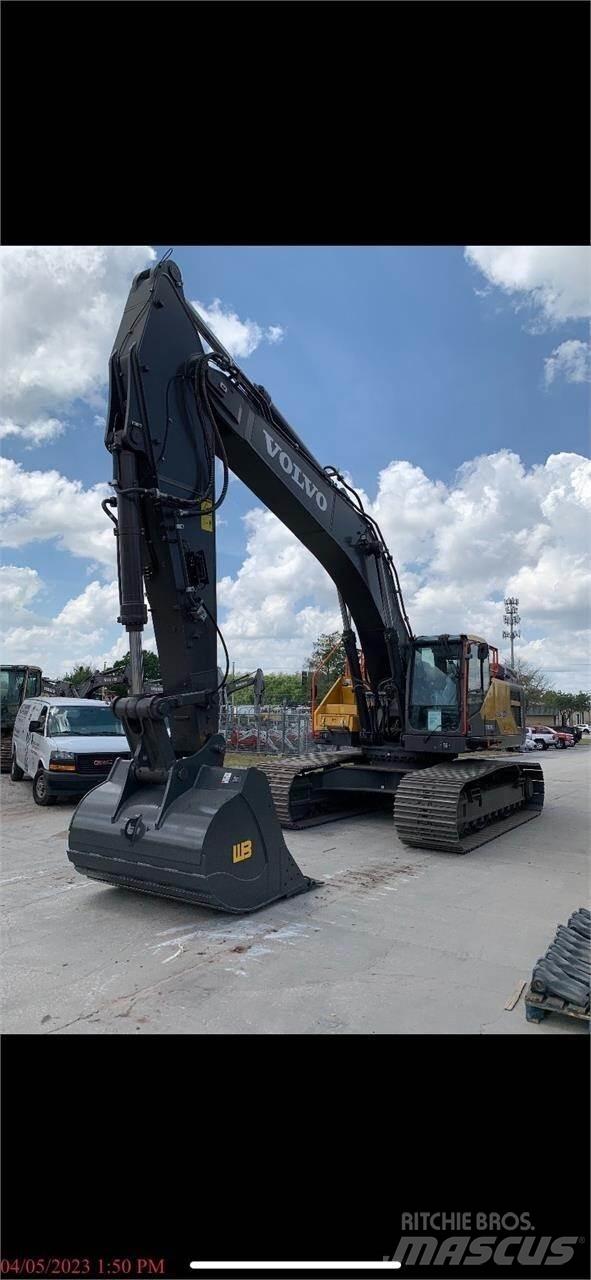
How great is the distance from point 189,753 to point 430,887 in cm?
256

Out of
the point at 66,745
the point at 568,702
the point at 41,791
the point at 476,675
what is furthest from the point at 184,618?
the point at 568,702

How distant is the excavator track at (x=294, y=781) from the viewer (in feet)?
31.5

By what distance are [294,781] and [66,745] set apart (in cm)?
405

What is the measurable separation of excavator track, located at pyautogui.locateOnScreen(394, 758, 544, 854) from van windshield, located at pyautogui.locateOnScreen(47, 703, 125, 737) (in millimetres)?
5727

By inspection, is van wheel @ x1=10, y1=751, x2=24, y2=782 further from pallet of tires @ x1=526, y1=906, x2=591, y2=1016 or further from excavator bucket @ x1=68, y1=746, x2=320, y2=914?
pallet of tires @ x1=526, y1=906, x2=591, y2=1016

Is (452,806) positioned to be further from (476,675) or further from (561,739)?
(561,739)

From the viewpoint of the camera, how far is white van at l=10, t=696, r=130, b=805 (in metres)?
11.5

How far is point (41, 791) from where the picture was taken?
11.9 metres

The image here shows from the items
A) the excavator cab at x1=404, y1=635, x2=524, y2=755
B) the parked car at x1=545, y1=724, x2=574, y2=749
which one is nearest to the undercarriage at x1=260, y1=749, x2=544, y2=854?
the excavator cab at x1=404, y1=635, x2=524, y2=755

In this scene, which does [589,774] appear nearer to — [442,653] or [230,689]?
[442,653]

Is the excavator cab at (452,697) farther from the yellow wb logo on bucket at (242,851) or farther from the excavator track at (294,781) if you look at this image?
the yellow wb logo on bucket at (242,851)

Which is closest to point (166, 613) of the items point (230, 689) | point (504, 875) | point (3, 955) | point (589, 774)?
point (230, 689)

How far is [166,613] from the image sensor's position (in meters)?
5.95

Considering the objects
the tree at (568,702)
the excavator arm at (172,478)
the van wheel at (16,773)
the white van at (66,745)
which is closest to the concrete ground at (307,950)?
the excavator arm at (172,478)
